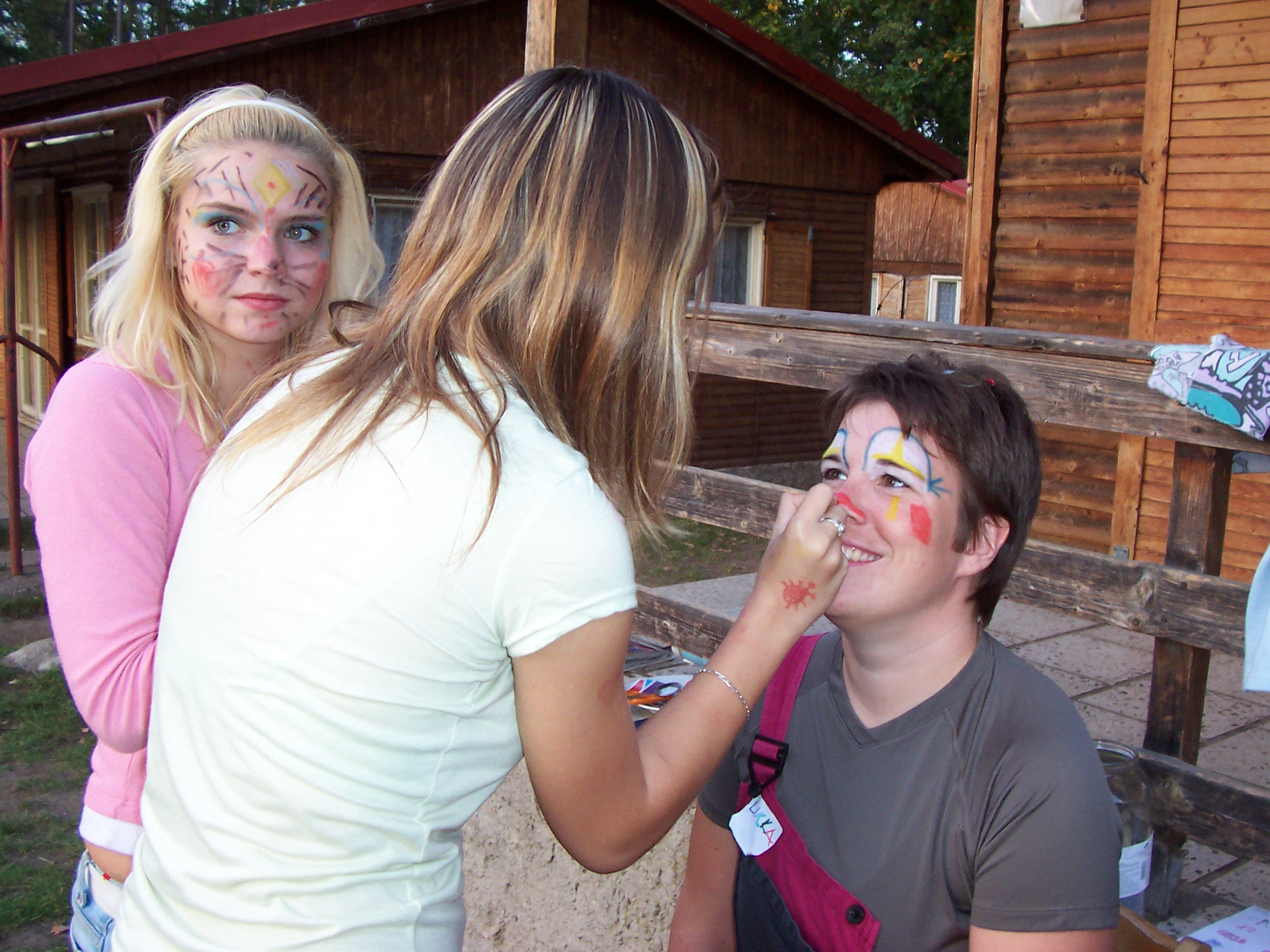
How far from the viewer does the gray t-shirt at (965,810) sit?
1450 mm

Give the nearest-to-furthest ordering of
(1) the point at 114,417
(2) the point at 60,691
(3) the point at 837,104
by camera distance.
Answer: (1) the point at 114,417 < (2) the point at 60,691 < (3) the point at 837,104

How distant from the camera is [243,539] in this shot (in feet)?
3.61

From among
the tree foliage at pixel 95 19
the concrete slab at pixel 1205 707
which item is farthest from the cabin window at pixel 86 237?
the tree foliage at pixel 95 19

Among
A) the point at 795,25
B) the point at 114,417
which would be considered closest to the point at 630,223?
the point at 114,417

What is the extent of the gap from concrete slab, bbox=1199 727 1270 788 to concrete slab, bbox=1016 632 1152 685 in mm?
571

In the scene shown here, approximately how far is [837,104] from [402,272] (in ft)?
35.3

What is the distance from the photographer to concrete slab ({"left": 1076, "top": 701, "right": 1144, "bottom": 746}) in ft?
12.7

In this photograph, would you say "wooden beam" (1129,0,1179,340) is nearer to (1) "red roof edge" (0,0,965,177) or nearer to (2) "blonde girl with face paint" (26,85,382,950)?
(2) "blonde girl with face paint" (26,85,382,950)

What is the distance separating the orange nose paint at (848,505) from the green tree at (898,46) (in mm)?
21149

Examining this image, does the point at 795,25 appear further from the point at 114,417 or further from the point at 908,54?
the point at 114,417

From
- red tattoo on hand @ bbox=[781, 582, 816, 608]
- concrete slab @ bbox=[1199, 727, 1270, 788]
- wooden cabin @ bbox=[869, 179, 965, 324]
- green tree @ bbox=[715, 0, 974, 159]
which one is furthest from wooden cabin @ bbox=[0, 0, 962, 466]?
wooden cabin @ bbox=[869, 179, 965, 324]

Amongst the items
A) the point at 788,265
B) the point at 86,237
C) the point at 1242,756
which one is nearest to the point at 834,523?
the point at 1242,756

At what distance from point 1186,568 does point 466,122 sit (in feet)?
28.2

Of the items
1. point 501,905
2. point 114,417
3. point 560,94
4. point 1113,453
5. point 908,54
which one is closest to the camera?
point 560,94
